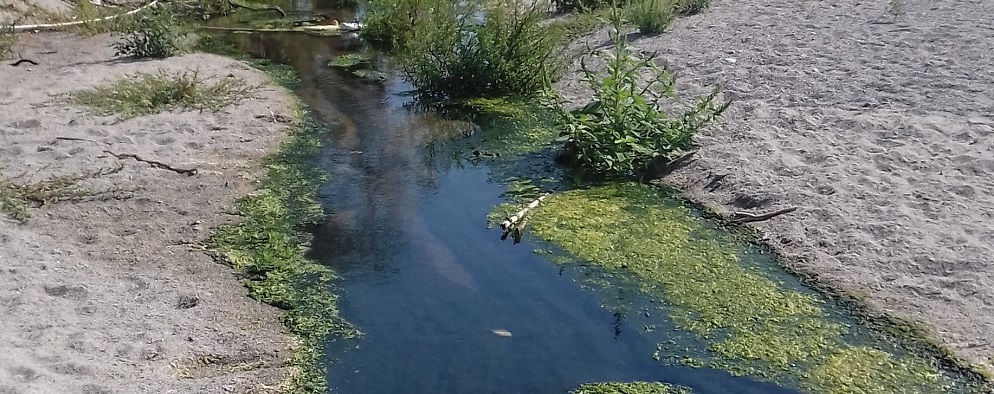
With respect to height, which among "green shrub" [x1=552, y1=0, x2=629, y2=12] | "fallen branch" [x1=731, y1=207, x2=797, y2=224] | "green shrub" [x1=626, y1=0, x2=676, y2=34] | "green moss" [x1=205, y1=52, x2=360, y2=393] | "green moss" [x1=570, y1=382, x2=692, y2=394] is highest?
"green shrub" [x1=626, y1=0, x2=676, y2=34]

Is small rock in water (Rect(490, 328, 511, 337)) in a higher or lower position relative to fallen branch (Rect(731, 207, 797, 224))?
lower

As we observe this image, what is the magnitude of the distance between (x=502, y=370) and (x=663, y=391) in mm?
749

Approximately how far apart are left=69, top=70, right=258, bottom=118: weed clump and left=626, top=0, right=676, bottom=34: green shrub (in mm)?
4197

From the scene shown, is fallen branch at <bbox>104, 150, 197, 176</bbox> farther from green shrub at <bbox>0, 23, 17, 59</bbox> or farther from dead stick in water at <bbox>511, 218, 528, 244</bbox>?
green shrub at <bbox>0, 23, 17, 59</bbox>

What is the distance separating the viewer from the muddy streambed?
15.4ft

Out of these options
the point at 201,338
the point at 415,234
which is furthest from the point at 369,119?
the point at 201,338

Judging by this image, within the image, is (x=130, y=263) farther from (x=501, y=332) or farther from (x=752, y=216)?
(x=752, y=216)

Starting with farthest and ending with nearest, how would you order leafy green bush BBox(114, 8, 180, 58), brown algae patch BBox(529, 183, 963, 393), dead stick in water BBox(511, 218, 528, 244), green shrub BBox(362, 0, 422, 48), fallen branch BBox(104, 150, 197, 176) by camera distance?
green shrub BBox(362, 0, 422, 48) < leafy green bush BBox(114, 8, 180, 58) < fallen branch BBox(104, 150, 197, 176) < dead stick in water BBox(511, 218, 528, 244) < brown algae patch BBox(529, 183, 963, 393)

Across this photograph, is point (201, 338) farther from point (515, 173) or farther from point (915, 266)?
point (915, 266)

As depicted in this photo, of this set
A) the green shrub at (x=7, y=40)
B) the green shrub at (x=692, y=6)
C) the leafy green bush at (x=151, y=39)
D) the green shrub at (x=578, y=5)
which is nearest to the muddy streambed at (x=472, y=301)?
the leafy green bush at (x=151, y=39)

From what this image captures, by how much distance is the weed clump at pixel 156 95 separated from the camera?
8.10 meters

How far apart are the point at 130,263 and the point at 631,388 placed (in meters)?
2.84

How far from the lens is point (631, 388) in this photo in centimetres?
454

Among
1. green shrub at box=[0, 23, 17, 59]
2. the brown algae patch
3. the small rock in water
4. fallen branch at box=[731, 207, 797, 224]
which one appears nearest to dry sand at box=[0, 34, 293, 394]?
green shrub at box=[0, 23, 17, 59]
